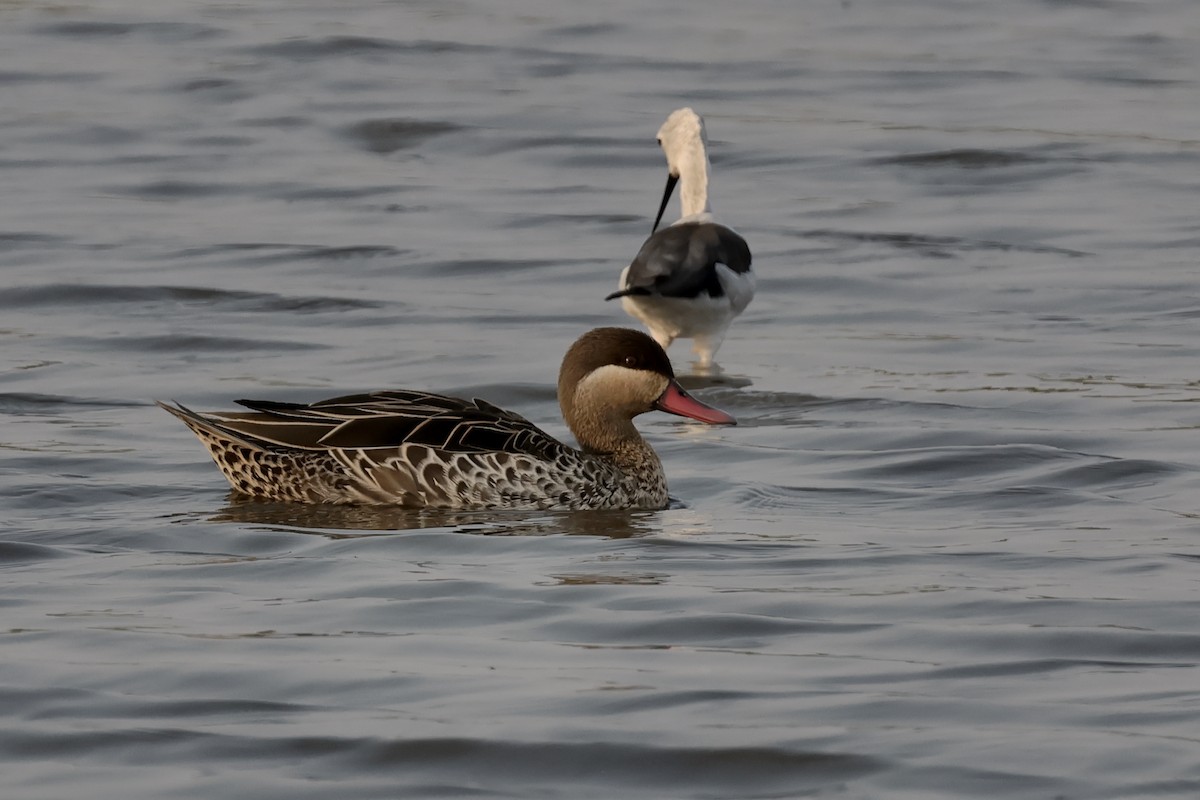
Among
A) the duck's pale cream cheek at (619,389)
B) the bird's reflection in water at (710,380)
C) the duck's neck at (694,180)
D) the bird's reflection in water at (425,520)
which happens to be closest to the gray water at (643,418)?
the bird's reflection in water at (425,520)

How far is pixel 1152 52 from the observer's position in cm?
2247

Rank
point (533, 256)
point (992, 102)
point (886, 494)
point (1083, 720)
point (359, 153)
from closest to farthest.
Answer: point (1083, 720) < point (886, 494) < point (533, 256) < point (359, 153) < point (992, 102)

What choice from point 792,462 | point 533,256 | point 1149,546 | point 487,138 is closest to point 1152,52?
point 487,138

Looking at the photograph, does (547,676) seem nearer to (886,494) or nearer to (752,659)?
(752,659)

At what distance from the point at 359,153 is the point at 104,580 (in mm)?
11407

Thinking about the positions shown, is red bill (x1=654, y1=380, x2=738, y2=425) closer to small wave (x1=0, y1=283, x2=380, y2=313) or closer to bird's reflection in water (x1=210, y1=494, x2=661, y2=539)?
bird's reflection in water (x1=210, y1=494, x2=661, y2=539)

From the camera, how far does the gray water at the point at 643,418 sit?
595 cm

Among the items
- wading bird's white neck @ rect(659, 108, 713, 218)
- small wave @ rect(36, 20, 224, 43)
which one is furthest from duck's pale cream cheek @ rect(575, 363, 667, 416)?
small wave @ rect(36, 20, 224, 43)

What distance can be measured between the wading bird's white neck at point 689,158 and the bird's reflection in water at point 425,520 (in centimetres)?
550

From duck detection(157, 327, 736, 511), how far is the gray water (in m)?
0.16

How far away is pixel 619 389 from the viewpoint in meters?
9.94

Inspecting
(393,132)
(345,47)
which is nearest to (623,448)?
(393,132)

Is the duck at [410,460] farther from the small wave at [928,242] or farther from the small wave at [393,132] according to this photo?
the small wave at [393,132]

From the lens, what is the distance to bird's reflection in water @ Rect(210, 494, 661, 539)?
8.88 m
